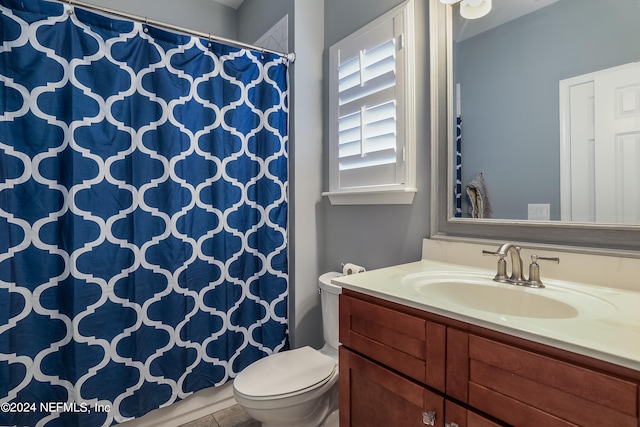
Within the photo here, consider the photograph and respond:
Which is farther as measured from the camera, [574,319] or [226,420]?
[226,420]

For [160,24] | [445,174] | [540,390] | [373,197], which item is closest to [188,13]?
[160,24]

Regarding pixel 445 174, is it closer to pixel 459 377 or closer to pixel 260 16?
pixel 459 377

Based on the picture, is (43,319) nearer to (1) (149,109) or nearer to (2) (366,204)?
(1) (149,109)

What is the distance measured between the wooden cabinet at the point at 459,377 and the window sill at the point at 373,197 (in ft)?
1.92

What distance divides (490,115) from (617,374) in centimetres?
95

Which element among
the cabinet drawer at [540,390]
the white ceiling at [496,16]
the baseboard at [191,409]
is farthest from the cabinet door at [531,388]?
the baseboard at [191,409]

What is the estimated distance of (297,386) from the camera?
1.28m

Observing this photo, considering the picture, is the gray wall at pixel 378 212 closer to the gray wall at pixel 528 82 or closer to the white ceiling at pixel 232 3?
the gray wall at pixel 528 82

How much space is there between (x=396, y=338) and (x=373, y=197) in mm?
815

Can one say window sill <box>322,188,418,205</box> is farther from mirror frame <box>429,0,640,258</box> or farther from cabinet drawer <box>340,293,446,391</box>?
cabinet drawer <box>340,293,446,391</box>

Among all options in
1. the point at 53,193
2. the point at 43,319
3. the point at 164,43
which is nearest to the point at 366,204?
the point at 164,43

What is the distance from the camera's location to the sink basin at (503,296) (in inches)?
31.9

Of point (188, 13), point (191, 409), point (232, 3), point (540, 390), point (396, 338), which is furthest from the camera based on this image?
point (232, 3)

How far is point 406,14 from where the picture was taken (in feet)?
4.56
